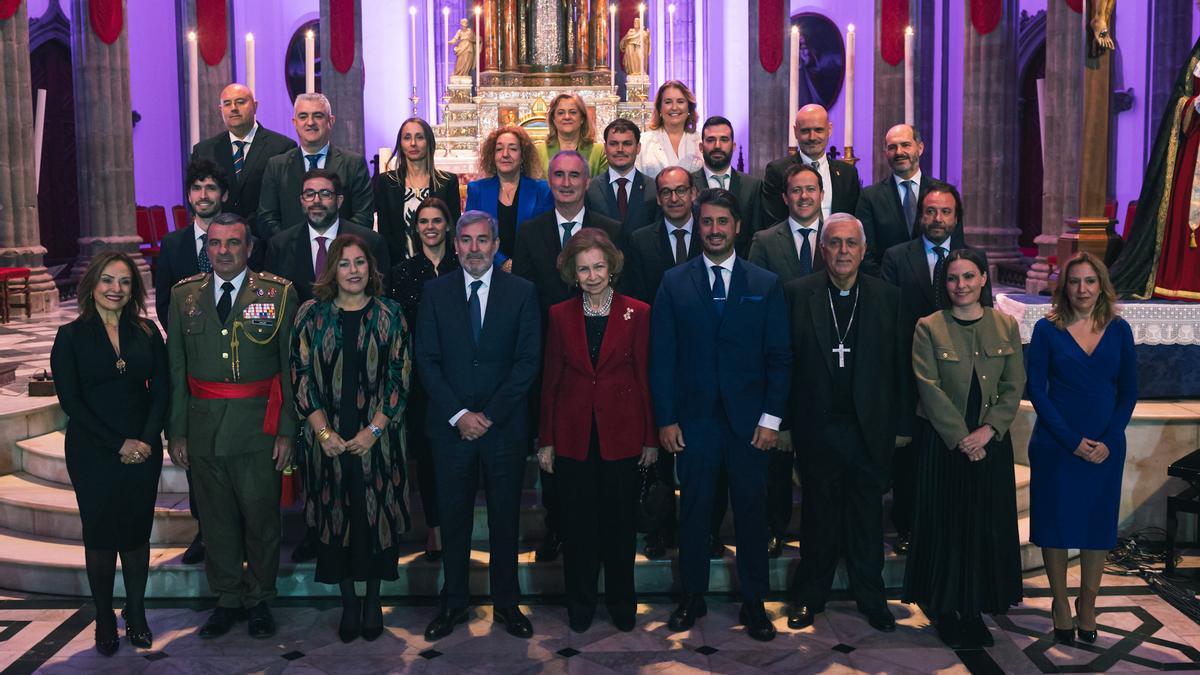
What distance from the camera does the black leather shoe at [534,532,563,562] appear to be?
222 inches

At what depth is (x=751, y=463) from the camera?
5043 millimetres

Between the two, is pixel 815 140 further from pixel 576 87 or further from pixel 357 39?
pixel 357 39

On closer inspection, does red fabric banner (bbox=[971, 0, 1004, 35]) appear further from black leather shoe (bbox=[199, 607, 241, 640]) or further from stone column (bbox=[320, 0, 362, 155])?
black leather shoe (bbox=[199, 607, 241, 640])

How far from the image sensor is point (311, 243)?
17.7ft

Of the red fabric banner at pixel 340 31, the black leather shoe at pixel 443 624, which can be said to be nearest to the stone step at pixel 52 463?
the black leather shoe at pixel 443 624

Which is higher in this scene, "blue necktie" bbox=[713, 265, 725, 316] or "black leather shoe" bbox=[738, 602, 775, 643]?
"blue necktie" bbox=[713, 265, 725, 316]

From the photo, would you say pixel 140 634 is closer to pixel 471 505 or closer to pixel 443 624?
pixel 443 624

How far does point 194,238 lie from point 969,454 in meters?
3.48

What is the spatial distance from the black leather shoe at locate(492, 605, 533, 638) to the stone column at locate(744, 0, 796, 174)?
1094 centimetres

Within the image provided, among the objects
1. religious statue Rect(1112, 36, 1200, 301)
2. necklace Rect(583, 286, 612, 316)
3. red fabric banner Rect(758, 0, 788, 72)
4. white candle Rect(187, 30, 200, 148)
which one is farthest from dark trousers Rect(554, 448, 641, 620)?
red fabric banner Rect(758, 0, 788, 72)

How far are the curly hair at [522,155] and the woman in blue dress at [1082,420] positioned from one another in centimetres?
243

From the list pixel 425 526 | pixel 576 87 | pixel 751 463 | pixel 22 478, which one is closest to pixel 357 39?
pixel 576 87

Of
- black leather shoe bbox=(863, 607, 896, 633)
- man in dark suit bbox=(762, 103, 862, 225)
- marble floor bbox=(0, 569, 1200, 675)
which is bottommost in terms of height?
marble floor bbox=(0, 569, 1200, 675)

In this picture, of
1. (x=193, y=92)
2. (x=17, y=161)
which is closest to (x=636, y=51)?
(x=17, y=161)
